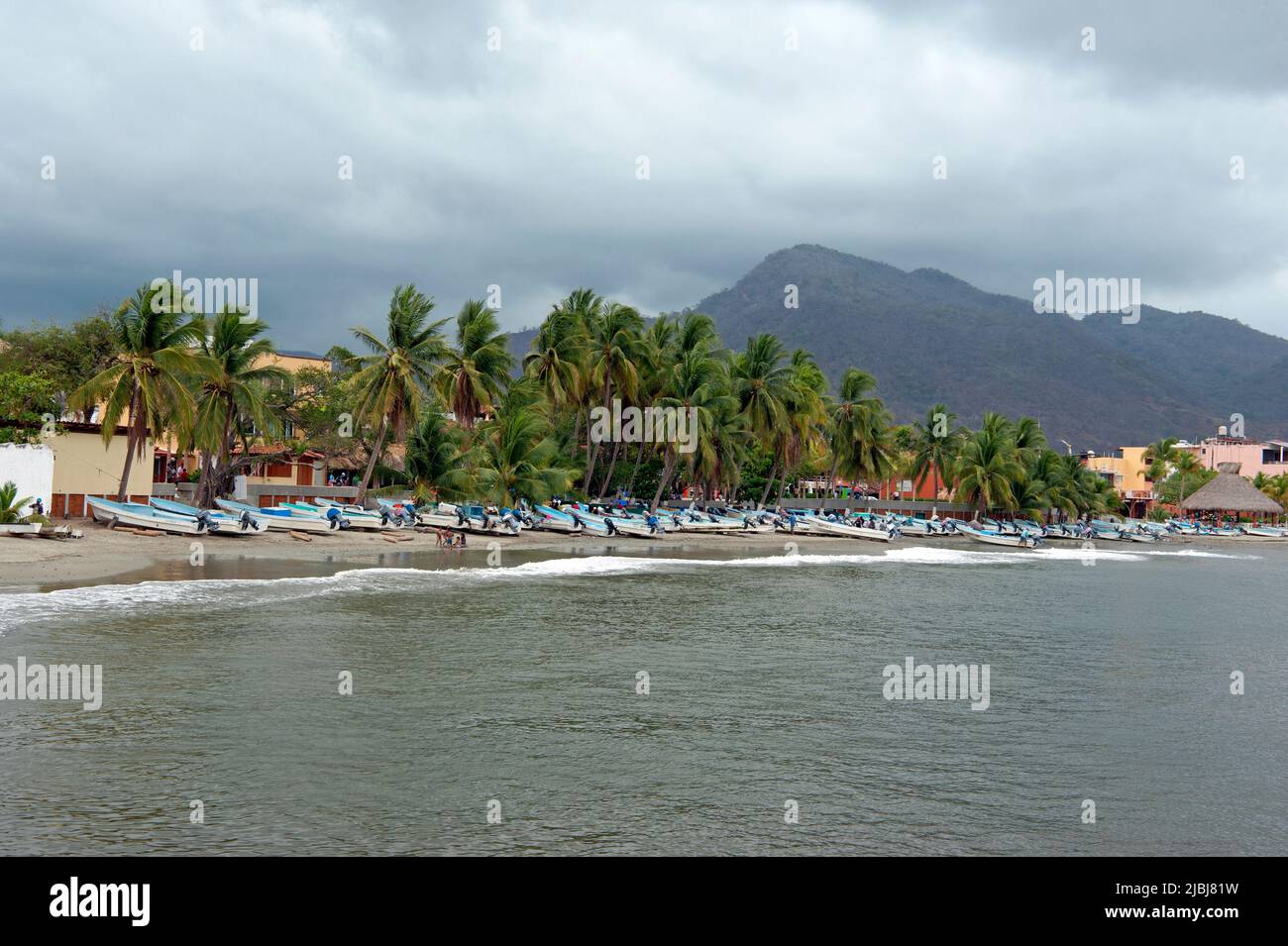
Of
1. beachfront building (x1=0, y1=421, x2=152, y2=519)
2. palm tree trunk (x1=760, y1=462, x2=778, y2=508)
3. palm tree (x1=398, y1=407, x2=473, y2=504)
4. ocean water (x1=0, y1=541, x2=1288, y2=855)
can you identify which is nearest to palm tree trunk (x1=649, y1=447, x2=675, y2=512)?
palm tree (x1=398, y1=407, x2=473, y2=504)

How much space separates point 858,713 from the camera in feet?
47.9

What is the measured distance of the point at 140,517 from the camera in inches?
1447

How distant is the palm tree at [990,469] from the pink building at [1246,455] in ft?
172

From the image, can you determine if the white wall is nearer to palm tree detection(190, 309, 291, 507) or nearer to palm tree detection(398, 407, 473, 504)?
palm tree detection(190, 309, 291, 507)

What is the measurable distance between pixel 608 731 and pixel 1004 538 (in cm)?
6790

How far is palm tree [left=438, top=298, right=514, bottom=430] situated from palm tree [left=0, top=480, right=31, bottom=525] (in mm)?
22847

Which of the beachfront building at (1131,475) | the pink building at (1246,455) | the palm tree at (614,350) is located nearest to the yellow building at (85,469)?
the palm tree at (614,350)

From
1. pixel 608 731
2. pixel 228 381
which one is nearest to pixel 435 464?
pixel 228 381

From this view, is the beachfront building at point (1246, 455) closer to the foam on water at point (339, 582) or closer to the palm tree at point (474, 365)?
the foam on water at point (339, 582)

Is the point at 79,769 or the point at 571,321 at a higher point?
the point at 571,321
